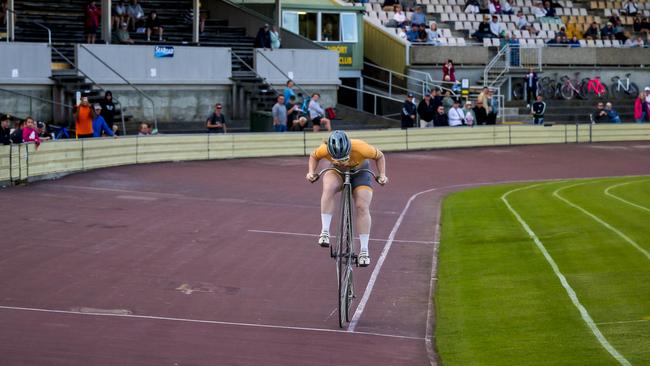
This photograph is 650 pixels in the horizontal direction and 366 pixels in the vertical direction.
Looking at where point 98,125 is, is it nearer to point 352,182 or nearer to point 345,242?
point 352,182

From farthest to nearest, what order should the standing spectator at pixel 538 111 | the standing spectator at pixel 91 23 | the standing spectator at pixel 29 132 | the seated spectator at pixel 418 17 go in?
the seated spectator at pixel 418 17 → the standing spectator at pixel 538 111 → the standing spectator at pixel 91 23 → the standing spectator at pixel 29 132

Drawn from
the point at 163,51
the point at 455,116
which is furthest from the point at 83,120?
the point at 455,116

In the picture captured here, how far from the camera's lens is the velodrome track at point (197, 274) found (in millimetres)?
12070

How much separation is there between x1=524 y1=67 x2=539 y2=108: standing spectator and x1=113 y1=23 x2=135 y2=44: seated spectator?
678 inches

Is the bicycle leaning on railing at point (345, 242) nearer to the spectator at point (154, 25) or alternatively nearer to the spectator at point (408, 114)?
the spectator at point (408, 114)

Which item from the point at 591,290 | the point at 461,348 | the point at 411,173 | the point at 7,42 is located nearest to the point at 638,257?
the point at 591,290

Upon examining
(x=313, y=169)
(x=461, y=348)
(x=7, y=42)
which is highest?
(x=7, y=42)

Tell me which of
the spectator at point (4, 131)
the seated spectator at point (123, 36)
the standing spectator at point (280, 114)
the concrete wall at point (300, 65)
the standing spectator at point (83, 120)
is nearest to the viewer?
the spectator at point (4, 131)

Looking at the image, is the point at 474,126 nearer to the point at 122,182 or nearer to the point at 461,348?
the point at 122,182

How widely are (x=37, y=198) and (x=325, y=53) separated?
76.9ft

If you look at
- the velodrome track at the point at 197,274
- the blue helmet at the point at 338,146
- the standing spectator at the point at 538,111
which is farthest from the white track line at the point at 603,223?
the standing spectator at the point at 538,111

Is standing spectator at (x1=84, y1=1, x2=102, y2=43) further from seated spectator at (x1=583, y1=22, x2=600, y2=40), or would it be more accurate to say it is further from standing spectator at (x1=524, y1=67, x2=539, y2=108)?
seated spectator at (x1=583, y1=22, x2=600, y2=40)

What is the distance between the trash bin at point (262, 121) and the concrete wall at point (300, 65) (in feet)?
11.2

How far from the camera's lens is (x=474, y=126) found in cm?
4266
